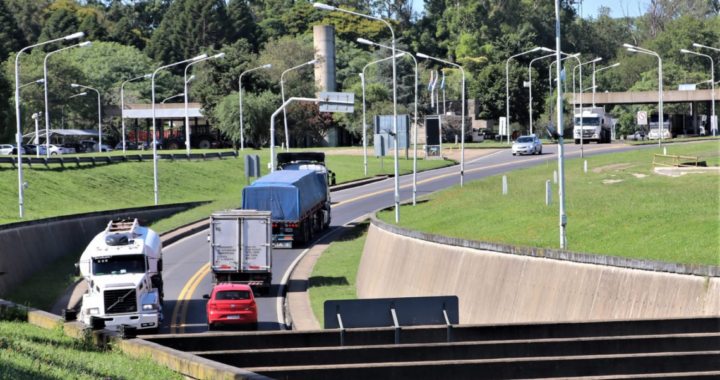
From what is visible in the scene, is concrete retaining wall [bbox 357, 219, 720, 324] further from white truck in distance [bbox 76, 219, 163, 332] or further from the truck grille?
the truck grille

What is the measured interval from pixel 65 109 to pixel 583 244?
9151 cm

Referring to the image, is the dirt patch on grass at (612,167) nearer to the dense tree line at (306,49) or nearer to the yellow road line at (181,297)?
the yellow road line at (181,297)

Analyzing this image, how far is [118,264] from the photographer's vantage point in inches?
1095

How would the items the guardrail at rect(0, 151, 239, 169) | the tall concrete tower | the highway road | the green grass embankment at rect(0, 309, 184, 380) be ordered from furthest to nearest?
the tall concrete tower < the guardrail at rect(0, 151, 239, 169) < the highway road < the green grass embankment at rect(0, 309, 184, 380)

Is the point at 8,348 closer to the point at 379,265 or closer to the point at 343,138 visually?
the point at 379,265

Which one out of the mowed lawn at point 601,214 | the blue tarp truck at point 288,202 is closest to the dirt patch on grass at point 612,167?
the mowed lawn at point 601,214

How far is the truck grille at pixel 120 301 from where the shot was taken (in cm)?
2672

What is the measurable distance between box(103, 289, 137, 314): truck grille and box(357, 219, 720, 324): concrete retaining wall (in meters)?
8.40

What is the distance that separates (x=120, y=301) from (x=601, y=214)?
15117 mm

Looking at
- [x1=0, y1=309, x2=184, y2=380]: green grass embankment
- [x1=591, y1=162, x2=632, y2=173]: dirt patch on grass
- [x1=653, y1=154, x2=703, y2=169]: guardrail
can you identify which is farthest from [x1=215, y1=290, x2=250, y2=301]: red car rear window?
[x1=591, y1=162, x2=632, y2=173]: dirt patch on grass

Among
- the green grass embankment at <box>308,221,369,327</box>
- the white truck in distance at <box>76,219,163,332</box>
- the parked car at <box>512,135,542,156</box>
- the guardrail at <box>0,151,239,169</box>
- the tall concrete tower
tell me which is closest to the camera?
the white truck in distance at <box>76,219,163,332</box>

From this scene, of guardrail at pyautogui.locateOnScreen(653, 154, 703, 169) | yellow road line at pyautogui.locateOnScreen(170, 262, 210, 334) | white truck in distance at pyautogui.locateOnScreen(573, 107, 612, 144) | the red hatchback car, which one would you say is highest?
white truck in distance at pyautogui.locateOnScreen(573, 107, 612, 144)

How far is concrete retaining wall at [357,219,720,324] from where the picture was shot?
17.7 meters

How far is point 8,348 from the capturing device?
49.5 ft
